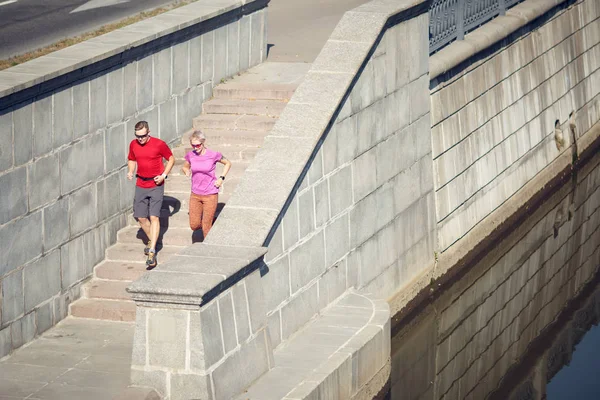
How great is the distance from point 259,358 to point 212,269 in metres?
1.16

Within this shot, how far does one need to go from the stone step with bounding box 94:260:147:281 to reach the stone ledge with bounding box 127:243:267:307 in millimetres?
2207

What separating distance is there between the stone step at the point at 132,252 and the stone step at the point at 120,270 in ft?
0.20

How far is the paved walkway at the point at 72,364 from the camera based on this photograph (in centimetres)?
1105

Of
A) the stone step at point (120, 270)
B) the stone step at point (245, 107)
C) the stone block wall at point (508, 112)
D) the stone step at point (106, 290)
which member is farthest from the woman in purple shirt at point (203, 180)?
the stone block wall at point (508, 112)

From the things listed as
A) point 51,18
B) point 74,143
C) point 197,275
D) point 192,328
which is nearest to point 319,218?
point 74,143

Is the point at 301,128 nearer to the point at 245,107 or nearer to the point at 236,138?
the point at 236,138

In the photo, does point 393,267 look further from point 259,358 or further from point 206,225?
point 259,358

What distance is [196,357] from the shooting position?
10.4 m

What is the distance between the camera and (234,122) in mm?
15516

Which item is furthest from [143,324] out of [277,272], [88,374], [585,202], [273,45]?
[585,202]

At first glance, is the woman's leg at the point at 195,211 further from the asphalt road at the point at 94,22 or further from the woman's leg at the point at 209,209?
the asphalt road at the point at 94,22

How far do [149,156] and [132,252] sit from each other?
1.26 m

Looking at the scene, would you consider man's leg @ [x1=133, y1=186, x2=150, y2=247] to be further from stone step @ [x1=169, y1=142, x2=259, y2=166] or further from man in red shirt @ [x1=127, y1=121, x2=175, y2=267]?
stone step @ [x1=169, y1=142, x2=259, y2=166]

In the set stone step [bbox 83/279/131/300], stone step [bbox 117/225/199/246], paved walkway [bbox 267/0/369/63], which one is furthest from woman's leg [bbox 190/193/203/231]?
paved walkway [bbox 267/0/369/63]
